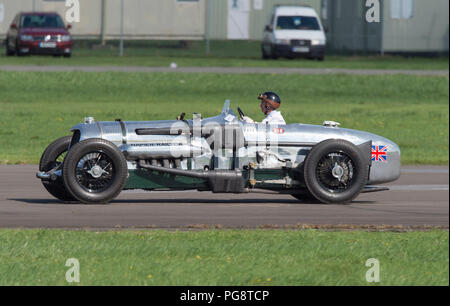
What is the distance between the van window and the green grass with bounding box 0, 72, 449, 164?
707 cm

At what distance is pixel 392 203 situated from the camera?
12.3 m

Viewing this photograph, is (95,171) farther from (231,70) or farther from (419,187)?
(231,70)

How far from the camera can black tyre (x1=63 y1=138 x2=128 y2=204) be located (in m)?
11.1

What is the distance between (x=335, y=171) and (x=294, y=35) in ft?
84.5

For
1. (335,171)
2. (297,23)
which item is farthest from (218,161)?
(297,23)

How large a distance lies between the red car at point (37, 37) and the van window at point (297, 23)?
7486 mm

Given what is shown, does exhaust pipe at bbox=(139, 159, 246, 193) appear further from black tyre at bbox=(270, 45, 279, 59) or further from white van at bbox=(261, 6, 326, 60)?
black tyre at bbox=(270, 45, 279, 59)

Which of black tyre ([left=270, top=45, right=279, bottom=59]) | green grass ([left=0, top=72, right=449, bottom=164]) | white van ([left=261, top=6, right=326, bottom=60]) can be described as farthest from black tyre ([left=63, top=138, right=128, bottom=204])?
black tyre ([left=270, top=45, right=279, bottom=59])

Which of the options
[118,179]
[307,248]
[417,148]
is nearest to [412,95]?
[417,148]

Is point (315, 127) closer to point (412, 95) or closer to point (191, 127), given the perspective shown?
point (191, 127)

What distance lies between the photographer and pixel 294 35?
1457 inches

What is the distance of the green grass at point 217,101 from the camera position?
20.6 metres

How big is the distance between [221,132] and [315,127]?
3.68 ft

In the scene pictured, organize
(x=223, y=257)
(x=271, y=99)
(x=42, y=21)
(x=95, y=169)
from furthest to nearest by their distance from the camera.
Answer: (x=42, y=21)
(x=271, y=99)
(x=95, y=169)
(x=223, y=257)
